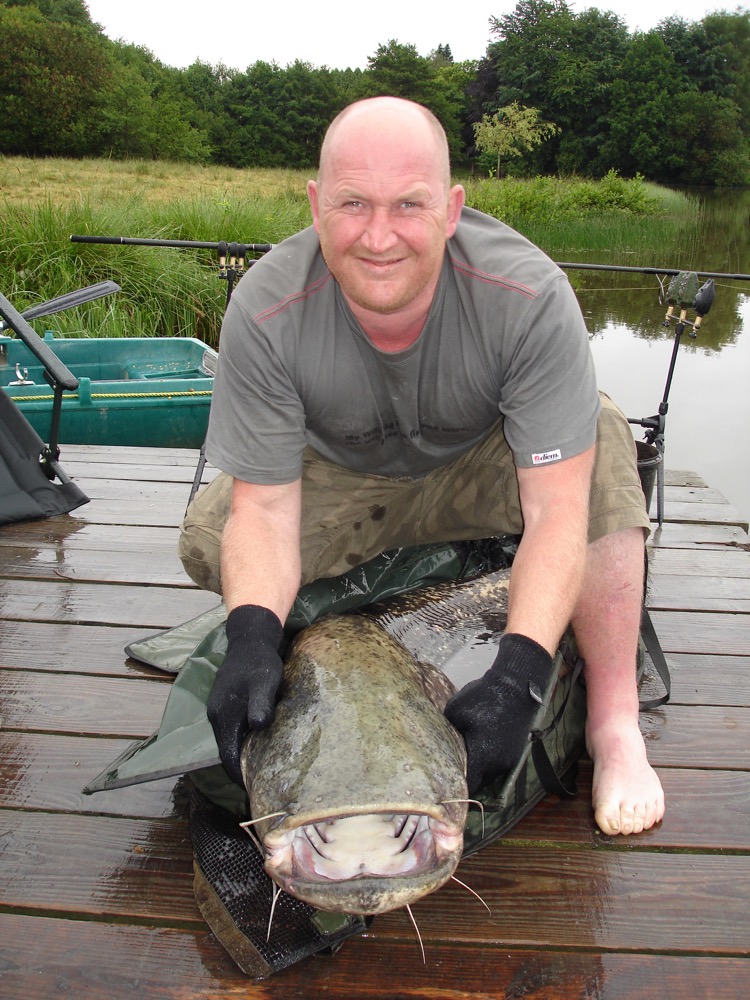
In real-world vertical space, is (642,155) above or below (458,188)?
above

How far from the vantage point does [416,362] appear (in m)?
2.03

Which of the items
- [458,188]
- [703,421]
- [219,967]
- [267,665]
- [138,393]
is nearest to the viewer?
[219,967]

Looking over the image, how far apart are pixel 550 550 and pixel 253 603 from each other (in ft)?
2.16

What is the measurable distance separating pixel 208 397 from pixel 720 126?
49.7 meters

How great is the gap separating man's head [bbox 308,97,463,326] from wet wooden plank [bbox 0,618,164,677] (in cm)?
125

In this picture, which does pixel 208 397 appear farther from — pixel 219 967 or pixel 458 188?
pixel 219 967

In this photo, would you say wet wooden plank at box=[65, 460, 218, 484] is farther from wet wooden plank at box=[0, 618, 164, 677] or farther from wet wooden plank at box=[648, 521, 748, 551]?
wet wooden plank at box=[648, 521, 748, 551]

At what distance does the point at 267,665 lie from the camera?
158 cm

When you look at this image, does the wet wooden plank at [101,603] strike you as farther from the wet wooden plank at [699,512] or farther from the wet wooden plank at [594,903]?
the wet wooden plank at [699,512]

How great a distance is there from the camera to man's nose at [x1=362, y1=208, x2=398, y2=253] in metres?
1.88


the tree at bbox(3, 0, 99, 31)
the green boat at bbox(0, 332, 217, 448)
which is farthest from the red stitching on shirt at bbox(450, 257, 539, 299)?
the tree at bbox(3, 0, 99, 31)

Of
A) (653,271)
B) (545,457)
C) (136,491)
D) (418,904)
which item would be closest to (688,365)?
(653,271)

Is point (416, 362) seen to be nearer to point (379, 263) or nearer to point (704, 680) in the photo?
point (379, 263)

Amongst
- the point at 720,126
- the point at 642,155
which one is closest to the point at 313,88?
the point at 642,155
